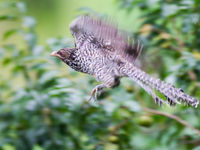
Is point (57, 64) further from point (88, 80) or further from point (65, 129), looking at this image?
point (65, 129)

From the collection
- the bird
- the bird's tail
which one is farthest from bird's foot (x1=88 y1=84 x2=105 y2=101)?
the bird's tail

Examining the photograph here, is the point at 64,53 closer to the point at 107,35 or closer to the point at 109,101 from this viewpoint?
the point at 107,35

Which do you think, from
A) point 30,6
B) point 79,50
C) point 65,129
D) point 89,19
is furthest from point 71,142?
point 30,6

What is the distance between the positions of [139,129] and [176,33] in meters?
0.73

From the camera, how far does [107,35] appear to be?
1.71 m

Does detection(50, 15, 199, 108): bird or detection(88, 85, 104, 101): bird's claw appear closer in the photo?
detection(50, 15, 199, 108): bird

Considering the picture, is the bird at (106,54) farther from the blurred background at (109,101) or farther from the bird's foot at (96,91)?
the blurred background at (109,101)

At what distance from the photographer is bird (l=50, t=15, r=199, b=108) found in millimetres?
1676

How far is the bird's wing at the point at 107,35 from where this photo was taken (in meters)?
1.68

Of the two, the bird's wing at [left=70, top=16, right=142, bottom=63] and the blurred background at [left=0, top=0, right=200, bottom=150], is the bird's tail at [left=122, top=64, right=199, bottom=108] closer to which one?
the bird's wing at [left=70, top=16, right=142, bottom=63]

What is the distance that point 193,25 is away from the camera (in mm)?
2467

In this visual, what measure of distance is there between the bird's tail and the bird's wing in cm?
7

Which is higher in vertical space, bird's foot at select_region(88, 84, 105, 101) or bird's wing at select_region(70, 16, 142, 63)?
bird's wing at select_region(70, 16, 142, 63)

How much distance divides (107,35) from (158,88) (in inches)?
13.4
